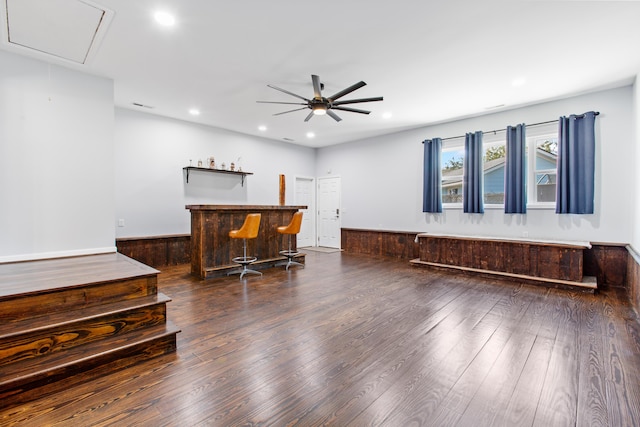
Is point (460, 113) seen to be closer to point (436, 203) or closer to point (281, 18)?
point (436, 203)

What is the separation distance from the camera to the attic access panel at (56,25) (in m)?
2.65

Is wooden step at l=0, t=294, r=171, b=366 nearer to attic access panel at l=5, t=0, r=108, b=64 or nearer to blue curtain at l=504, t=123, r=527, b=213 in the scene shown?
attic access panel at l=5, t=0, r=108, b=64

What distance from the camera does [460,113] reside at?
5707 millimetres

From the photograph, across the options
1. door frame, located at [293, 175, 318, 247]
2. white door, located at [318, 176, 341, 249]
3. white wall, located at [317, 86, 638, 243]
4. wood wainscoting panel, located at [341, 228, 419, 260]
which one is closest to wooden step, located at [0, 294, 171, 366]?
wood wainscoting panel, located at [341, 228, 419, 260]

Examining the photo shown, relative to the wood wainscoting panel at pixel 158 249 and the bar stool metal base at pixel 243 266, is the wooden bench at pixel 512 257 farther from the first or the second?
the wood wainscoting panel at pixel 158 249

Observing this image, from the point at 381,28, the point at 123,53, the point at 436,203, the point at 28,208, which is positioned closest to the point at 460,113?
the point at 436,203

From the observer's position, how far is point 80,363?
2.00 meters

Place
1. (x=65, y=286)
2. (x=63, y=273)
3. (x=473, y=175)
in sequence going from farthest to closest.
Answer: (x=473, y=175), (x=63, y=273), (x=65, y=286)

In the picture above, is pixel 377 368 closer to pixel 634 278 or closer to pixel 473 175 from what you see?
pixel 634 278

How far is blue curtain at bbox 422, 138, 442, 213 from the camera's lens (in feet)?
20.6

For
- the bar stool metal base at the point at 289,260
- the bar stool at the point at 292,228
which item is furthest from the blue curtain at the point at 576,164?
the bar stool metal base at the point at 289,260

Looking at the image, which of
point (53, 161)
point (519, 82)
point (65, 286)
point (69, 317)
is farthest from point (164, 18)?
point (519, 82)

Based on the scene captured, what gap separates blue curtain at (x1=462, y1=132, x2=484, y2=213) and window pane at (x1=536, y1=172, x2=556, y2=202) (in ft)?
2.91

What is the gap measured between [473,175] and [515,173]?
0.70 meters
